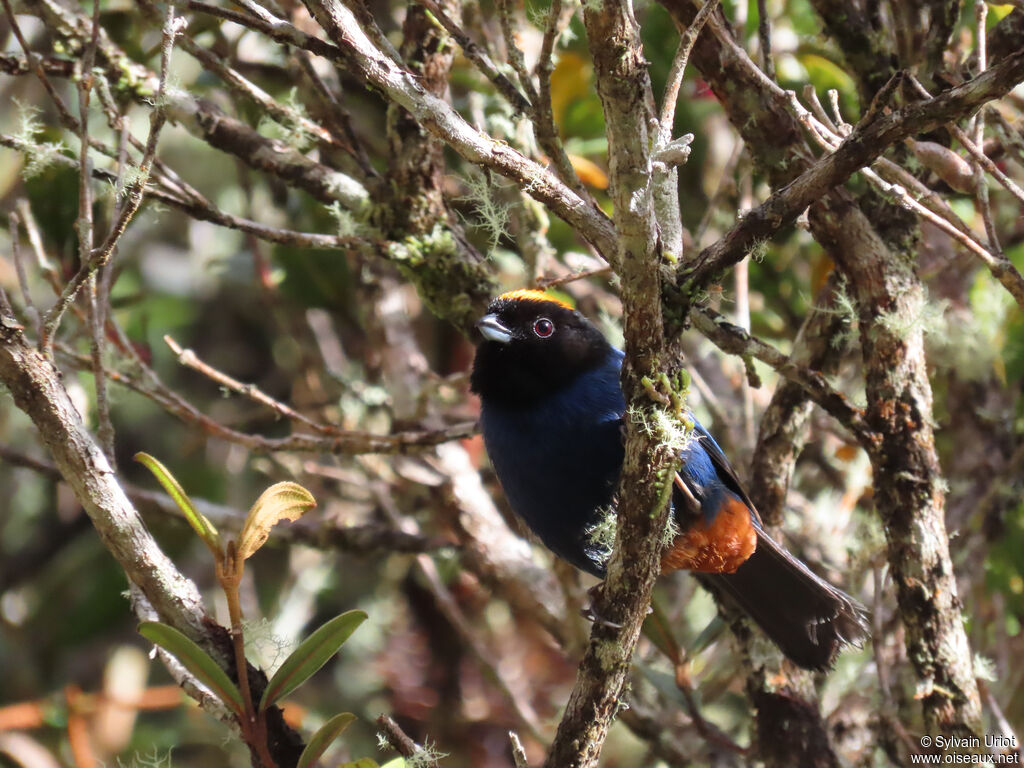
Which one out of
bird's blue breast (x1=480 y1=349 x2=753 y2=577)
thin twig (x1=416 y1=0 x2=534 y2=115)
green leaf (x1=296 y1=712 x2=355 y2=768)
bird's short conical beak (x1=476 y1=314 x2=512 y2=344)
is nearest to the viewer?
green leaf (x1=296 y1=712 x2=355 y2=768)

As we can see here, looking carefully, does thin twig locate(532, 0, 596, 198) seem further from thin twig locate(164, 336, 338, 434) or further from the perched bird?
thin twig locate(164, 336, 338, 434)

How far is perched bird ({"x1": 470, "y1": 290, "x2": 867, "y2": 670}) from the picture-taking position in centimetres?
305

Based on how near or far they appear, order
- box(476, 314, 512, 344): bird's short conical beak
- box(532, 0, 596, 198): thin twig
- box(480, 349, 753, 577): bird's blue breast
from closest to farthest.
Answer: box(532, 0, 596, 198): thin twig → box(480, 349, 753, 577): bird's blue breast → box(476, 314, 512, 344): bird's short conical beak

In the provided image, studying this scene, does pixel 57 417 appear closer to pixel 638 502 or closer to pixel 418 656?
pixel 638 502

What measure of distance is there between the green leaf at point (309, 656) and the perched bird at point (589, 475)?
1.09m

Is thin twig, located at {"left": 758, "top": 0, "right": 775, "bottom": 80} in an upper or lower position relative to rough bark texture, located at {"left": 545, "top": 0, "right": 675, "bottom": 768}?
upper

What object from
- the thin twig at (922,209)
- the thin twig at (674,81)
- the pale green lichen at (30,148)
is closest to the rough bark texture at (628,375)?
the thin twig at (674,81)

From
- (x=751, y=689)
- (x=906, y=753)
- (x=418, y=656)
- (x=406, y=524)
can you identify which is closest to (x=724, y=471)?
(x=751, y=689)

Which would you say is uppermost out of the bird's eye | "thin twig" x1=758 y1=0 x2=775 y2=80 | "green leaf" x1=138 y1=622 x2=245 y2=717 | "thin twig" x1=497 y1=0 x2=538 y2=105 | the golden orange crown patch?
"thin twig" x1=758 y1=0 x2=775 y2=80

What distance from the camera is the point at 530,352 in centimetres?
326

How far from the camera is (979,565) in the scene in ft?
12.5

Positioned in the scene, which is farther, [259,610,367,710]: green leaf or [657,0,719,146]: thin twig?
[259,610,367,710]: green leaf

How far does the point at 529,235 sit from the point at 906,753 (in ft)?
6.41

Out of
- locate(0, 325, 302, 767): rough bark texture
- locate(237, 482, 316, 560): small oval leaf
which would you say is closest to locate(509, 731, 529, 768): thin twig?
locate(0, 325, 302, 767): rough bark texture
